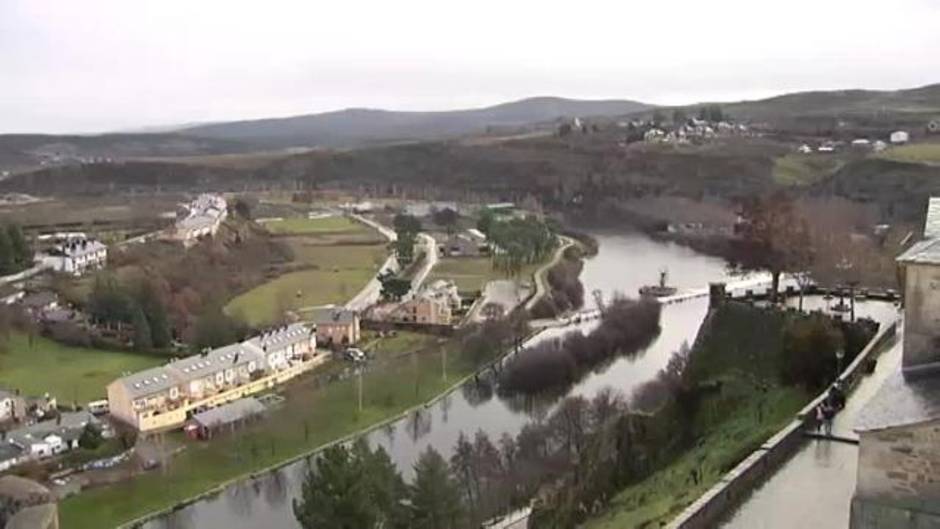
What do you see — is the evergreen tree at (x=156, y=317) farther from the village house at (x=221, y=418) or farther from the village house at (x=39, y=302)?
the village house at (x=221, y=418)

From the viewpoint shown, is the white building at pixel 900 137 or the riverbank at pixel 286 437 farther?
the white building at pixel 900 137

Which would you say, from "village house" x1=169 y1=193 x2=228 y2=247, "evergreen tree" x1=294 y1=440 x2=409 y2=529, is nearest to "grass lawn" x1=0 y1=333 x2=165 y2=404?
"evergreen tree" x1=294 y1=440 x2=409 y2=529

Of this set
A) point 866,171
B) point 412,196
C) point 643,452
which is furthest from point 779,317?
point 412,196

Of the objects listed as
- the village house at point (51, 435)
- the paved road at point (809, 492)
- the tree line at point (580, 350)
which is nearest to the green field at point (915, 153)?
the tree line at point (580, 350)

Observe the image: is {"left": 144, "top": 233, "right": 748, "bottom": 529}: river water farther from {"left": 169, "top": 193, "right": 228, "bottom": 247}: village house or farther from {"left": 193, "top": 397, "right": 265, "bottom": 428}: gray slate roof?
{"left": 169, "top": 193, "right": 228, "bottom": 247}: village house

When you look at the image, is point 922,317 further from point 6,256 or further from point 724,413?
point 6,256

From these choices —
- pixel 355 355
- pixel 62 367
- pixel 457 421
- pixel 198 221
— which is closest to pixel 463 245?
pixel 198 221
